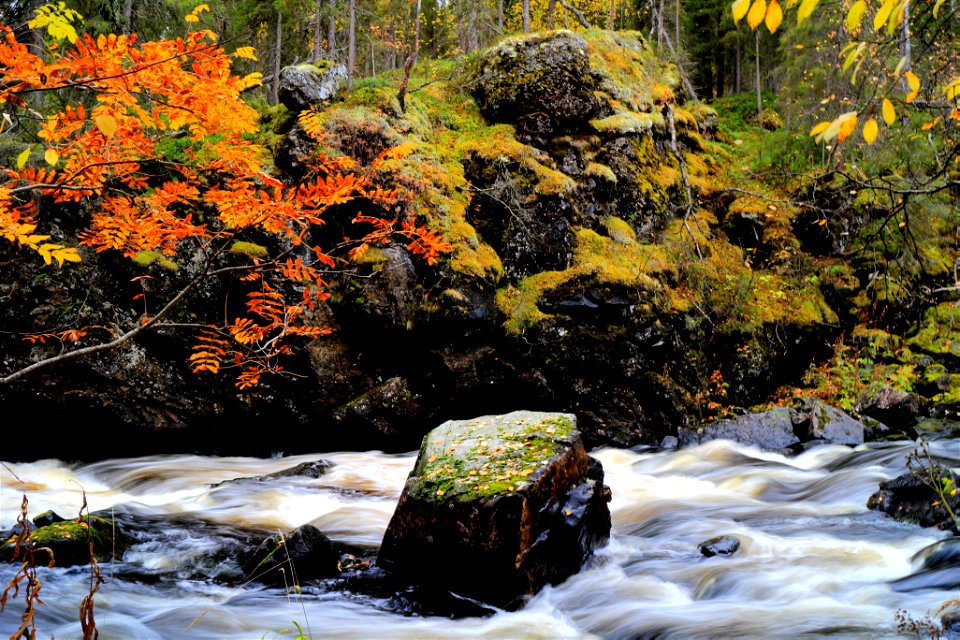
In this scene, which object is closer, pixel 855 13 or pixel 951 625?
pixel 855 13

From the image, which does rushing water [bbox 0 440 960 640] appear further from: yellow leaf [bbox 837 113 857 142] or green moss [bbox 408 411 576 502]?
yellow leaf [bbox 837 113 857 142]

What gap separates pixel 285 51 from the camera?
24172 mm

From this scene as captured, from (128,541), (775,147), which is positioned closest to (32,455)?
(128,541)

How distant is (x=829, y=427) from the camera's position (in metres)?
9.89

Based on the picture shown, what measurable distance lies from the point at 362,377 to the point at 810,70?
13.8m

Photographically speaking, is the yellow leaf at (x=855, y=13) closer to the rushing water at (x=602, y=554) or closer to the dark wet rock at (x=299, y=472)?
the rushing water at (x=602, y=554)

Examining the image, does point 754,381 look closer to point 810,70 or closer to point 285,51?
point 810,70

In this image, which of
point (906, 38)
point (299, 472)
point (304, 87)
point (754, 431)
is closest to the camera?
point (906, 38)

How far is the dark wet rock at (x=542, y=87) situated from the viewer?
41.1 feet

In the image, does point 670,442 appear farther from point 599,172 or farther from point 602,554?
point 599,172

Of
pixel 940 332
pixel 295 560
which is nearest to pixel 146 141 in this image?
pixel 295 560

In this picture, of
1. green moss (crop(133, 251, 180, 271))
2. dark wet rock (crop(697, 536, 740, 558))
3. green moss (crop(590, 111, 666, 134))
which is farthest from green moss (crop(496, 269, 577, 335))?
green moss (crop(133, 251, 180, 271))

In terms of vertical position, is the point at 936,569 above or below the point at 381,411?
below

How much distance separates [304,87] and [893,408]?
1126 cm
